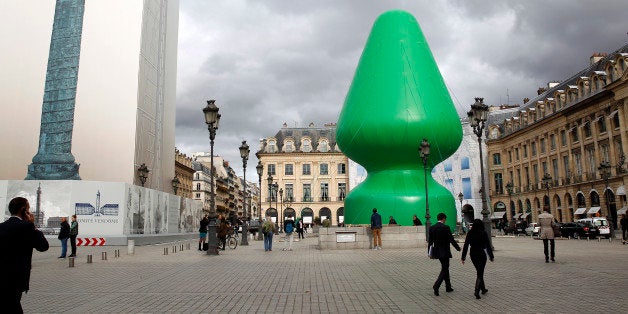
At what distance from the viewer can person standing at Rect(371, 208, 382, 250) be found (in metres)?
17.8

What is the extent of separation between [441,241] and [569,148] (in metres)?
44.7

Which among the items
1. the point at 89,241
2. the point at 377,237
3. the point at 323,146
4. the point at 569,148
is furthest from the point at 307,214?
the point at 377,237

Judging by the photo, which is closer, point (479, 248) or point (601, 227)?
point (479, 248)

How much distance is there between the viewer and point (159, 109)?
137ft

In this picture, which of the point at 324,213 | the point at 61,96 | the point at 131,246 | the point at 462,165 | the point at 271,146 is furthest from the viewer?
the point at 271,146

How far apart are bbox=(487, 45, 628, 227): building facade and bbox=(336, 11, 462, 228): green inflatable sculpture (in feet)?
47.1

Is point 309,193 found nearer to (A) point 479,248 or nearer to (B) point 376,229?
(B) point 376,229

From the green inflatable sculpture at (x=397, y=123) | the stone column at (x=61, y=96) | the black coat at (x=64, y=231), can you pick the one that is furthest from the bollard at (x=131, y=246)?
the stone column at (x=61, y=96)

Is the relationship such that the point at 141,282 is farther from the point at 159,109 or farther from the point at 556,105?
the point at 556,105

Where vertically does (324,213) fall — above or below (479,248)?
above

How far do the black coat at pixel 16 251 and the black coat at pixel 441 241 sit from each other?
5441 millimetres

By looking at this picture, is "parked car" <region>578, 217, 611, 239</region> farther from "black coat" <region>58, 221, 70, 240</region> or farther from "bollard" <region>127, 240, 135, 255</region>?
"black coat" <region>58, 221, 70, 240</region>

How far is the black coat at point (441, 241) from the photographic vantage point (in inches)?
298

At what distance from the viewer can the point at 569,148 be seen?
46.3 metres
